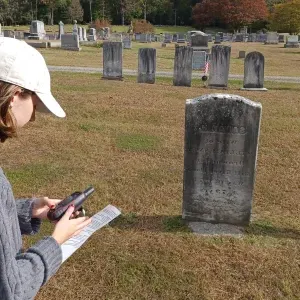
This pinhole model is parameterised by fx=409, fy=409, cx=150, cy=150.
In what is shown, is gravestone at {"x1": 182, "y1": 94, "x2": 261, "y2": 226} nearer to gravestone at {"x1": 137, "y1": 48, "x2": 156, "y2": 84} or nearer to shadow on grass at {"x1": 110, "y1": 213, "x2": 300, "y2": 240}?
shadow on grass at {"x1": 110, "y1": 213, "x2": 300, "y2": 240}

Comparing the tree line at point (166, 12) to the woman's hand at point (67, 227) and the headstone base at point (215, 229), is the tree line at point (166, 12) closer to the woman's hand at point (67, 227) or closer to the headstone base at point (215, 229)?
the headstone base at point (215, 229)

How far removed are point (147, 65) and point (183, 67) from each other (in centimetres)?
119

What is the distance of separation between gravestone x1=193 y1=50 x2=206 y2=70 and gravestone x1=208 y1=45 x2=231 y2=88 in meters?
4.36

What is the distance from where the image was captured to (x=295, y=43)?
3781 cm

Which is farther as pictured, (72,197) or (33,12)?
(33,12)

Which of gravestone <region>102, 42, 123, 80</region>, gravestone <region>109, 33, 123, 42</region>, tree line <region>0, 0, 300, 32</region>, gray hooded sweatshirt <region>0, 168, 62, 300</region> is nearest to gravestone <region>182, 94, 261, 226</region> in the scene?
gray hooded sweatshirt <region>0, 168, 62, 300</region>

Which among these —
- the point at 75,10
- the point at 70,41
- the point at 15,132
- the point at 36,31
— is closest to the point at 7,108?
the point at 15,132

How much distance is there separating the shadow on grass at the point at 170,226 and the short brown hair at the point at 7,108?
9.30 feet

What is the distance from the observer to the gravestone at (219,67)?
42.1 ft

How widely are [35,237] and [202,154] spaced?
190 cm

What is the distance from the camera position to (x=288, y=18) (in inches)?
2143

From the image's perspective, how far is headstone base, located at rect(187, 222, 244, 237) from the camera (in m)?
4.25

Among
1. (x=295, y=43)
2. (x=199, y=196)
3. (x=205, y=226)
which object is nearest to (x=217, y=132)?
(x=199, y=196)

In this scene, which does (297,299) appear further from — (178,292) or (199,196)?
(199,196)
